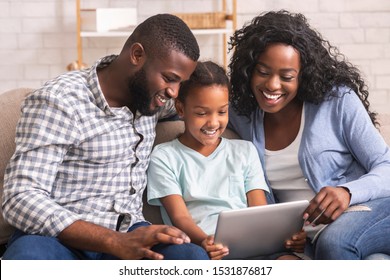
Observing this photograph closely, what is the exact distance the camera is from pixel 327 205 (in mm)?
1696

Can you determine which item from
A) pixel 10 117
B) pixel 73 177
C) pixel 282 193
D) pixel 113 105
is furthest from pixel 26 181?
pixel 282 193

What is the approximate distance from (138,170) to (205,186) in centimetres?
20

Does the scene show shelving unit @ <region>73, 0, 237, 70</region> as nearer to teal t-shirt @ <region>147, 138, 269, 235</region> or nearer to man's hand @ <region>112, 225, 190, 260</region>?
teal t-shirt @ <region>147, 138, 269, 235</region>

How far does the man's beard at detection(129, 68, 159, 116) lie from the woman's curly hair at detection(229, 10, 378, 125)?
0.37 metres

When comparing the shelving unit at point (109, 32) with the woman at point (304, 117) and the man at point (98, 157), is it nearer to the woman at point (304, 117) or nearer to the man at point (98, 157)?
the woman at point (304, 117)

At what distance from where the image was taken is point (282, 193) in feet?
6.35

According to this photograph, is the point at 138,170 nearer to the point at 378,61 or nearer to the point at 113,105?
the point at 113,105

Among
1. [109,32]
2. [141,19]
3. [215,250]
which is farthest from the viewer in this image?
[141,19]

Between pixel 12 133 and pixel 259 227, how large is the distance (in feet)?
2.43

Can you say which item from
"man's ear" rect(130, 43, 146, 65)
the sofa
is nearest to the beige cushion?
the sofa

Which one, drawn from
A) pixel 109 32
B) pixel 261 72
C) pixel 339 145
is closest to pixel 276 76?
pixel 261 72

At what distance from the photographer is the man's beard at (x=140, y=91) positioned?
1681 mm

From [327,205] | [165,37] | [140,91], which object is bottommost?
[327,205]

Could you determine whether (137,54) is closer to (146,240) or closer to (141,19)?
(146,240)
